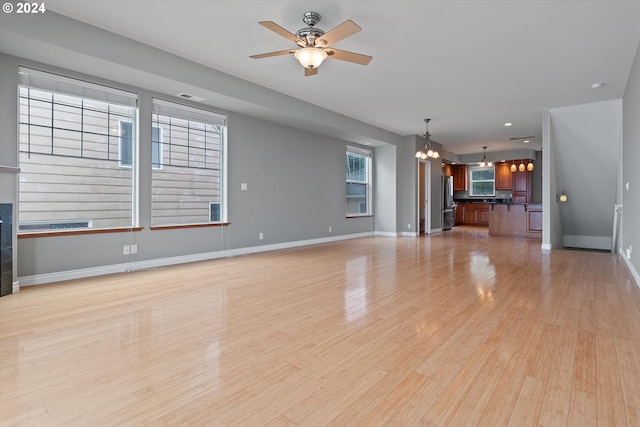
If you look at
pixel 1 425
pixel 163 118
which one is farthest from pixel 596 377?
pixel 163 118

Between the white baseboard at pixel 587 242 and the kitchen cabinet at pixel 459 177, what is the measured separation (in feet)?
19.1

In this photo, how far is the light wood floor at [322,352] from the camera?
147cm

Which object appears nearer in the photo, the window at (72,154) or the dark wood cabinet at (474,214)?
the window at (72,154)

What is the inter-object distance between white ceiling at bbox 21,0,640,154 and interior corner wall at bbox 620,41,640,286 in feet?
1.12

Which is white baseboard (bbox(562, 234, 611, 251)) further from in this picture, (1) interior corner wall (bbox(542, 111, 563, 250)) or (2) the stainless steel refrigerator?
(2) the stainless steel refrigerator

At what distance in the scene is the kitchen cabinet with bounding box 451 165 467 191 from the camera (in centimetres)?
1339

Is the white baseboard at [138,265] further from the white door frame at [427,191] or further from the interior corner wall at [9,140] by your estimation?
the white door frame at [427,191]

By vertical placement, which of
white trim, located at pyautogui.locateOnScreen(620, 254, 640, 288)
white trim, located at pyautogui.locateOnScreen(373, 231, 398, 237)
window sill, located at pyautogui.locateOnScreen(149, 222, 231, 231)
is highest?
window sill, located at pyautogui.locateOnScreen(149, 222, 231, 231)

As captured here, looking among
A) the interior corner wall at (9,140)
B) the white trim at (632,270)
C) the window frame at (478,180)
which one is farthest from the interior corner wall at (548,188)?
the interior corner wall at (9,140)

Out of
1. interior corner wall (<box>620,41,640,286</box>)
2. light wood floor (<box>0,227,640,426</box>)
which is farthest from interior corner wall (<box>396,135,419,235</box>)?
light wood floor (<box>0,227,640,426</box>)

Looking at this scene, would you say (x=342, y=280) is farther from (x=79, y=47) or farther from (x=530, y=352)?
(x=79, y=47)

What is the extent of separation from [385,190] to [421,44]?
5556 mm

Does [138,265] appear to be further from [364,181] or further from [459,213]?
[459,213]

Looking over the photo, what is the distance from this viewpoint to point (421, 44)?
371 centimetres
